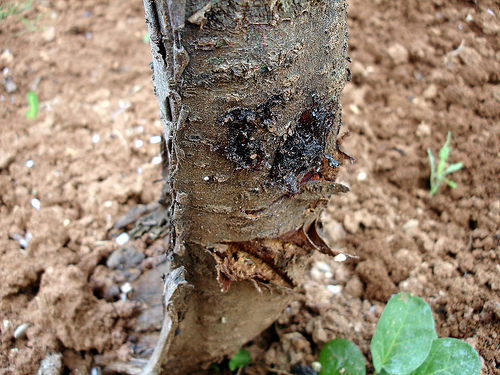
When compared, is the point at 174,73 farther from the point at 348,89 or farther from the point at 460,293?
the point at 348,89

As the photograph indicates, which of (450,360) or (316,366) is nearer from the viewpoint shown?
(450,360)

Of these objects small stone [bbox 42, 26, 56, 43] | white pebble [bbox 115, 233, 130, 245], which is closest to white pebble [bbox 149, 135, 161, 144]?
white pebble [bbox 115, 233, 130, 245]

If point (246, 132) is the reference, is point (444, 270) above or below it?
below

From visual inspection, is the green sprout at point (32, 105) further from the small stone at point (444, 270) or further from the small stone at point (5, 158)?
the small stone at point (444, 270)

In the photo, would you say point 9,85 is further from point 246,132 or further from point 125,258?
point 246,132

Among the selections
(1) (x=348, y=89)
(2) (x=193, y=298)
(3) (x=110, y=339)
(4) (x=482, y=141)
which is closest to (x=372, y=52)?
(1) (x=348, y=89)

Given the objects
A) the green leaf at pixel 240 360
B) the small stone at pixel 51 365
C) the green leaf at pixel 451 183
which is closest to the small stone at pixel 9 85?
the small stone at pixel 51 365

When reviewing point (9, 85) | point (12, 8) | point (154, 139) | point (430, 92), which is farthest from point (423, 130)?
point (12, 8)
